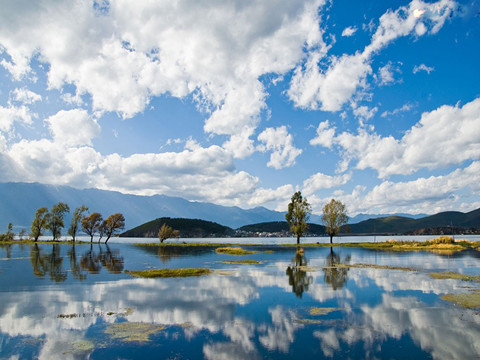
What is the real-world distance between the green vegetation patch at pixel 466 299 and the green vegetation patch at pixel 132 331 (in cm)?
2773

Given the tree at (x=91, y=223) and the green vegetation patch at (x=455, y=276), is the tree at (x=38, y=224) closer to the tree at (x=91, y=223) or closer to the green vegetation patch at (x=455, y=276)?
the tree at (x=91, y=223)

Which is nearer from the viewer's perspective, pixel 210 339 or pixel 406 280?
pixel 210 339

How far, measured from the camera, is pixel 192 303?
3016cm

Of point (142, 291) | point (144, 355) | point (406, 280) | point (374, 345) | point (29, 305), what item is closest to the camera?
point (144, 355)

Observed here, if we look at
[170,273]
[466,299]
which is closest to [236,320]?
[466,299]

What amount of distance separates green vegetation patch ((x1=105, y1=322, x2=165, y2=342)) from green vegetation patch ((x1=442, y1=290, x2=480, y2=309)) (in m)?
27.7

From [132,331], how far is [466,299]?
3178 cm

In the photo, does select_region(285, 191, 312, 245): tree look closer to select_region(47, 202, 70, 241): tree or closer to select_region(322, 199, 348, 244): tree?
select_region(322, 199, 348, 244): tree

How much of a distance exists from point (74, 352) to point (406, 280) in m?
42.0

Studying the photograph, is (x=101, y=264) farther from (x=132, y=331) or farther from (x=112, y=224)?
(x=112, y=224)

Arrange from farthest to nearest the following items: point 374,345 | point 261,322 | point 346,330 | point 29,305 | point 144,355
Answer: point 29,305 < point 261,322 < point 346,330 < point 374,345 < point 144,355

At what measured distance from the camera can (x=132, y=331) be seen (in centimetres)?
2167

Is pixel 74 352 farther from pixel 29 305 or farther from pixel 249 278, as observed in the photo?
pixel 249 278

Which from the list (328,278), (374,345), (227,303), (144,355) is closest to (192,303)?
(227,303)
